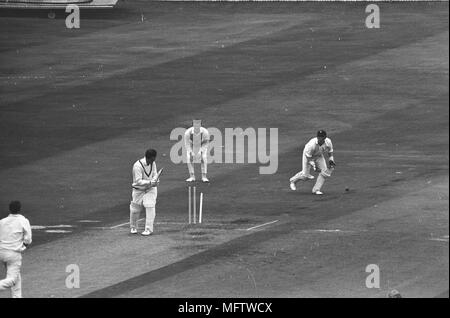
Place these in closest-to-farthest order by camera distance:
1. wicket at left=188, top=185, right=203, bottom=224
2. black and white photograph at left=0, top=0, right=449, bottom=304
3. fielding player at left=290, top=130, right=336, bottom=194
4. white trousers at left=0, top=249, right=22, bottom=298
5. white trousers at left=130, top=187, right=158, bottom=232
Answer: white trousers at left=0, top=249, right=22, bottom=298
black and white photograph at left=0, top=0, right=449, bottom=304
white trousers at left=130, top=187, right=158, bottom=232
wicket at left=188, top=185, right=203, bottom=224
fielding player at left=290, top=130, right=336, bottom=194

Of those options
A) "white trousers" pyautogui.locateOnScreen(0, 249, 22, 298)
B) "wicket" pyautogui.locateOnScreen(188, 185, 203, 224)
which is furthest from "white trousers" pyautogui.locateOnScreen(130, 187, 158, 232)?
"white trousers" pyautogui.locateOnScreen(0, 249, 22, 298)

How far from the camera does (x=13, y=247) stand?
2183cm

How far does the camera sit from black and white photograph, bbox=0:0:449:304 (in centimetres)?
2348

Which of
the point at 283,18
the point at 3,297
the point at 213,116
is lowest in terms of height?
the point at 3,297

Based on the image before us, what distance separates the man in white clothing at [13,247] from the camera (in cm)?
2172

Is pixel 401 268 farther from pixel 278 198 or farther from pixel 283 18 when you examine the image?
pixel 283 18

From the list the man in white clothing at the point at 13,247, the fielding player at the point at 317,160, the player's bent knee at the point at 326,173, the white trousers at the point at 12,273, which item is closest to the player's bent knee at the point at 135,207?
the man in white clothing at the point at 13,247

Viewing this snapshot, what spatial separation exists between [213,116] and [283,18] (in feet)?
41.7

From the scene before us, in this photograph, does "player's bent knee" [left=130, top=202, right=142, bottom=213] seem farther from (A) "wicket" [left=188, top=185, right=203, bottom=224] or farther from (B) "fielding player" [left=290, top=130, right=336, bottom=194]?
(B) "fielding player" [left=290, top=130, right=336, bottom=194]

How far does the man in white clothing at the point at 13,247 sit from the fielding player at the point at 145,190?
503cm

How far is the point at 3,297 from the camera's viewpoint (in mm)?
22547

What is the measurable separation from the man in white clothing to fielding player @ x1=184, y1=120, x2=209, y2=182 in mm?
10690

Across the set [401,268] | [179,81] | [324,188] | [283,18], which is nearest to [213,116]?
[179,81]

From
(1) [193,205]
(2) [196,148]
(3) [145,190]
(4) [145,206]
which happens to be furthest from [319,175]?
(4) [145,206]
